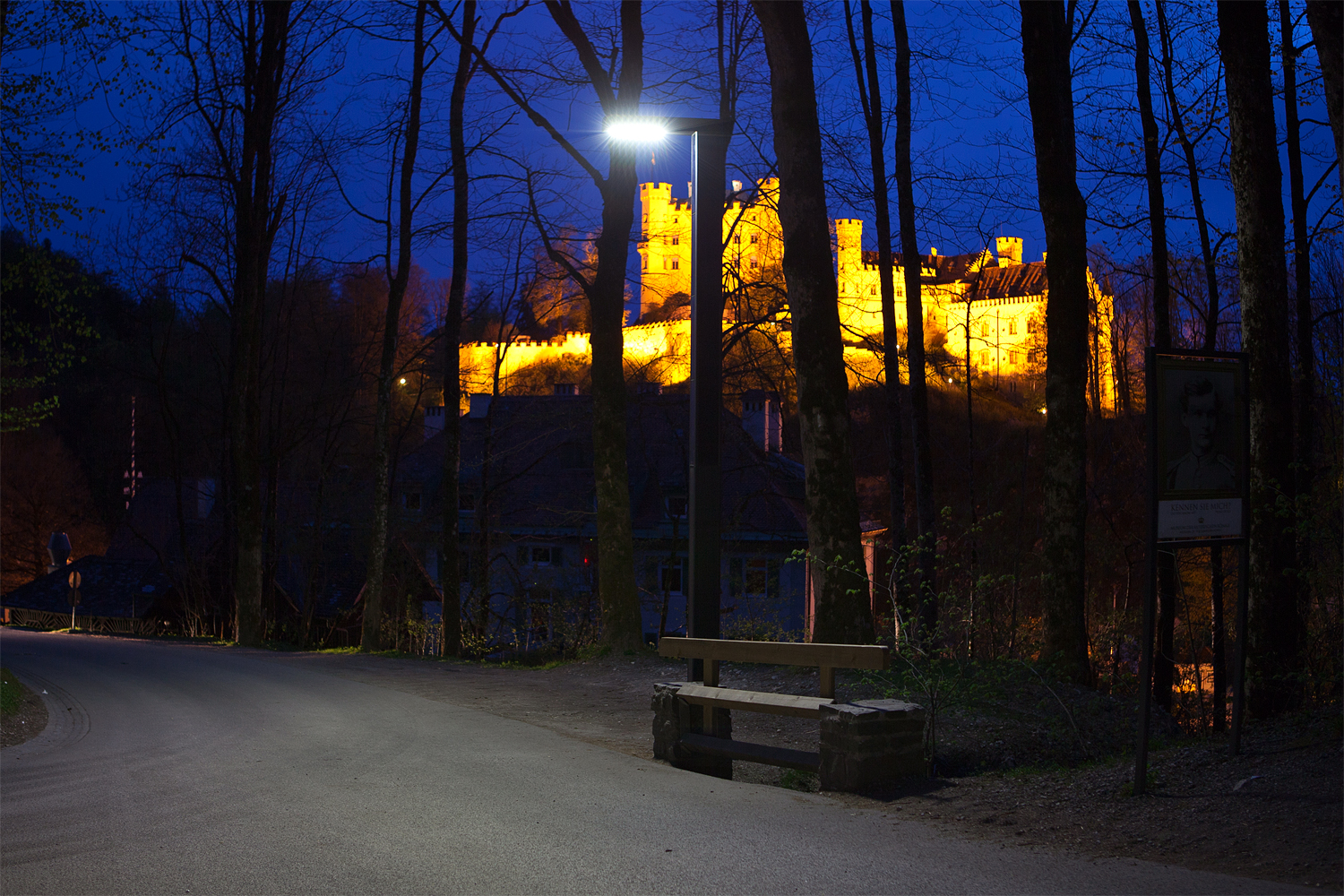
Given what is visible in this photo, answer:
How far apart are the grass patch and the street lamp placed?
7604mm

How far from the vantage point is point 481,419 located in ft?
129

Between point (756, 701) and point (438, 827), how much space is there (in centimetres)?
247

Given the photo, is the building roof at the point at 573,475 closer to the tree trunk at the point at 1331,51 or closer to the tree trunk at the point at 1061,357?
the tree trunk at the point at 1061,357

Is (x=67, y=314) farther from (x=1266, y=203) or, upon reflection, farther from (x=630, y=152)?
(x=1266, y=203)

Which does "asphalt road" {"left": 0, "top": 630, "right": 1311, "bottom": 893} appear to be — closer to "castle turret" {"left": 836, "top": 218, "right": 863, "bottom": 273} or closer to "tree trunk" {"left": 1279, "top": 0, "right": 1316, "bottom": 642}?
"tree trunk" {"left": 1279, "top": 0, "right": 1316, "bottom": 642}

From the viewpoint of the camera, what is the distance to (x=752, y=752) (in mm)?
8031

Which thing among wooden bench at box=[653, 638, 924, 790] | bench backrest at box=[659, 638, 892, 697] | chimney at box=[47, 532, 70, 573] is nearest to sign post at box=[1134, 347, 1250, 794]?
wooden bench at box=[653, 638, 924, 790]

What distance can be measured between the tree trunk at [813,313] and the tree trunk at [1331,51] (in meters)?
6.48

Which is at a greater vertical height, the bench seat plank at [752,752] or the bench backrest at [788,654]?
the bench backrest at [788,654]

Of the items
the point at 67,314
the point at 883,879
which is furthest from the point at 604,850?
the point at 67,314

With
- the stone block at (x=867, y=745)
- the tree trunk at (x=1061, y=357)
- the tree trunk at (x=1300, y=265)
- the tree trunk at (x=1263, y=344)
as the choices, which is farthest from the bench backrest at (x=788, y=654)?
the tree trunk at (x=1300, y=265)

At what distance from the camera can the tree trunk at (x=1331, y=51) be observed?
6.17 m

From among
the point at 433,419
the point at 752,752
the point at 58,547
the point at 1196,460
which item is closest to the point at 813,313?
the point at 752,752

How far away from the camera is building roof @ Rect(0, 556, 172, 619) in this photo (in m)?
39.7
